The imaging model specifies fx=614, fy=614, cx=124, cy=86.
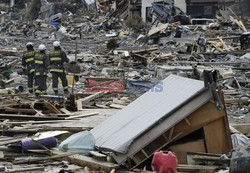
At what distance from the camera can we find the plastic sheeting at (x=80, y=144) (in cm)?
818

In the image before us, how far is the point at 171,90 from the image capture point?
8758 mm

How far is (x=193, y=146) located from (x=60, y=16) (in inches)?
1954

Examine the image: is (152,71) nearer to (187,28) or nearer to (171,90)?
(171,90)

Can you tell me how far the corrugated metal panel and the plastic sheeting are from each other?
4.2 inches

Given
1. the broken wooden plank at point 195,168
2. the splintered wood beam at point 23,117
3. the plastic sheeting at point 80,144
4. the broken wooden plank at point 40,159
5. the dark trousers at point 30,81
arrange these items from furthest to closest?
1. the dark trousers at point 30,81
2. the splintered wood beam at point 23,117
3. the plastic sheeting at point 80,144
4. the broken wooden plank at point 40,159
5. the broken wooden plank at point 195,168

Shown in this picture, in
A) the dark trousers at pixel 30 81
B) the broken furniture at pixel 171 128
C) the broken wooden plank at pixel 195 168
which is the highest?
the broken furniture at pixel 171 128

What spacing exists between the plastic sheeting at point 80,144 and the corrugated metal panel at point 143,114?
0.11 metres

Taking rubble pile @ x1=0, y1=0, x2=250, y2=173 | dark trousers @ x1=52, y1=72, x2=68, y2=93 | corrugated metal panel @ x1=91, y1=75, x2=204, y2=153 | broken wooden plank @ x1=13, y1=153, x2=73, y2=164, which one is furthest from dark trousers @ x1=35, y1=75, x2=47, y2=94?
broken wooden plank @ x1=13, y1=153, x2=73, y2=164

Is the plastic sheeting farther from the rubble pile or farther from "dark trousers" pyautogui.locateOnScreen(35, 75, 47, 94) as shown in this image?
"dark trousers" pyautogui.locateOnScreen(35, 75, 47, 94)

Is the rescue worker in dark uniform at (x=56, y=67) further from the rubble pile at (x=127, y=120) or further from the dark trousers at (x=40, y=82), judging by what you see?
the rubble pile at (x=127, y=120)

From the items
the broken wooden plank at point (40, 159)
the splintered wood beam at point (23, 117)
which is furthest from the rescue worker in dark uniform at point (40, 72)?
the broken wooden plank at point (40, 159)

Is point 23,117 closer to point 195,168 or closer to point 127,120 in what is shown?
point 127,120

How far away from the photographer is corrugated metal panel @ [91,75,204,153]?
7.64 meters

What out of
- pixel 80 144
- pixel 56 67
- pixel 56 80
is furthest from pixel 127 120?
pixel 56 67
